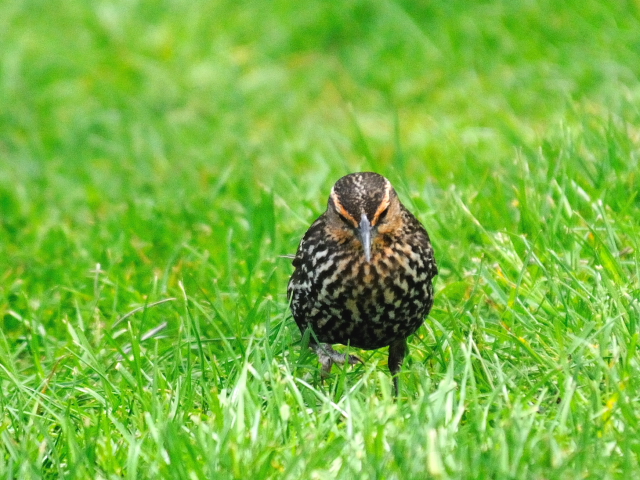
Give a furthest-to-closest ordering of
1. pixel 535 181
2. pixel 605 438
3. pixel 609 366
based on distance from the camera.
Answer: pixel 535 181, pixel 609 366, pixel 605 438

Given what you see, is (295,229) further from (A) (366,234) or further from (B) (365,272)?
(A) (366,234)

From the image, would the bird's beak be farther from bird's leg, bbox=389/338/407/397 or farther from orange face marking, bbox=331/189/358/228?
bird's leg, bbox=389/338/407/397

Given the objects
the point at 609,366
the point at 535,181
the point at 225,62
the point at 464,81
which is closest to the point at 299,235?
the point at 535,181

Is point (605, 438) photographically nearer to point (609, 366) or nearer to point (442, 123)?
point (609, 366)

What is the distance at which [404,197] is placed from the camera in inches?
260

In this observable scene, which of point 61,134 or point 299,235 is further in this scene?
point 61,134

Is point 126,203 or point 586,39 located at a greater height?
point 586,39

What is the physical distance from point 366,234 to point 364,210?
12cm

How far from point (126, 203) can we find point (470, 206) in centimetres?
287

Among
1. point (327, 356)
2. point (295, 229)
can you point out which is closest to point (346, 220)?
point (327, 356)

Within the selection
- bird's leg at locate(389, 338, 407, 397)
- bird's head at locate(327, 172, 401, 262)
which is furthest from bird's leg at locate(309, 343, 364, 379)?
bird's head at locate(327, 172, 401, 262)

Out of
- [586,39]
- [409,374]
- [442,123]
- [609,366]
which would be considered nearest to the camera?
[609,366]

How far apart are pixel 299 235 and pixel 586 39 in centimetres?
434

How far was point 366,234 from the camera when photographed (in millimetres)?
4715
